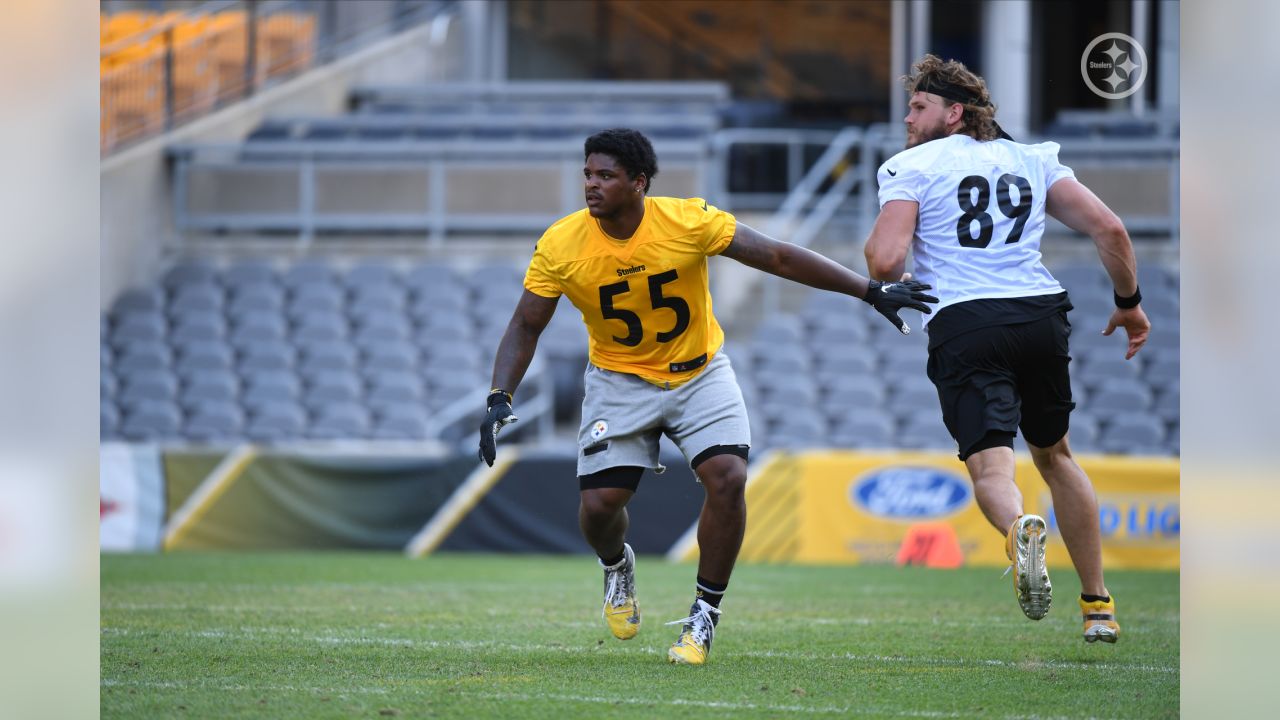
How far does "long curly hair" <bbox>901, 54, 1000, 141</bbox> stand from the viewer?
5523 millimetres

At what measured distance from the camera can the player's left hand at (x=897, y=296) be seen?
17.0 feet

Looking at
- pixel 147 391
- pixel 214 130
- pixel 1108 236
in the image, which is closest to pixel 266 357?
pixel 147 391

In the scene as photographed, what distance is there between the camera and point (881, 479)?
12.6 metres

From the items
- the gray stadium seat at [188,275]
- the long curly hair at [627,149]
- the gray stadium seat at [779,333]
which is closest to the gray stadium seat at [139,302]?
the gray stadium seat at [188,275]

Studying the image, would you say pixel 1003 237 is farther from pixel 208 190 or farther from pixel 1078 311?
pixel 208 190

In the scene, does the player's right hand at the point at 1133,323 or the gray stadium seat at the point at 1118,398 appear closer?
the player's right hand at the point at 1133,323

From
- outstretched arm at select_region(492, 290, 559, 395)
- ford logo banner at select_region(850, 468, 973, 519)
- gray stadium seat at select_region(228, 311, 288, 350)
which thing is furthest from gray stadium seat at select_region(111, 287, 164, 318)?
outstretched arm at select_region(492, 290, 559, 395)

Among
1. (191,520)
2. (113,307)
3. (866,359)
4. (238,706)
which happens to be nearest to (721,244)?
(238,706)

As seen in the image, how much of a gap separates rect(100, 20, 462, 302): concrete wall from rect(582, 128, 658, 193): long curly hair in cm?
1251

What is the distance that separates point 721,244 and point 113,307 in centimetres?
1366

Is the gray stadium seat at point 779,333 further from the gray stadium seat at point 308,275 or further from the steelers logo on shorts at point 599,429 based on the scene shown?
the steelers logo on shorts at point 599,429

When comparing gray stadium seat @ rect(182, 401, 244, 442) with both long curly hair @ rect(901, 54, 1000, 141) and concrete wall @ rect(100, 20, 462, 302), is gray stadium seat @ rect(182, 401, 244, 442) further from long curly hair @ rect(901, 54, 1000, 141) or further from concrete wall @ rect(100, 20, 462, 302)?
long curly hair @ rect(901, 54, 1000, 141)

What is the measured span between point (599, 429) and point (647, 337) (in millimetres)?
395

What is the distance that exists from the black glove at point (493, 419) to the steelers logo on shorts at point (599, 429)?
34 centimetres
